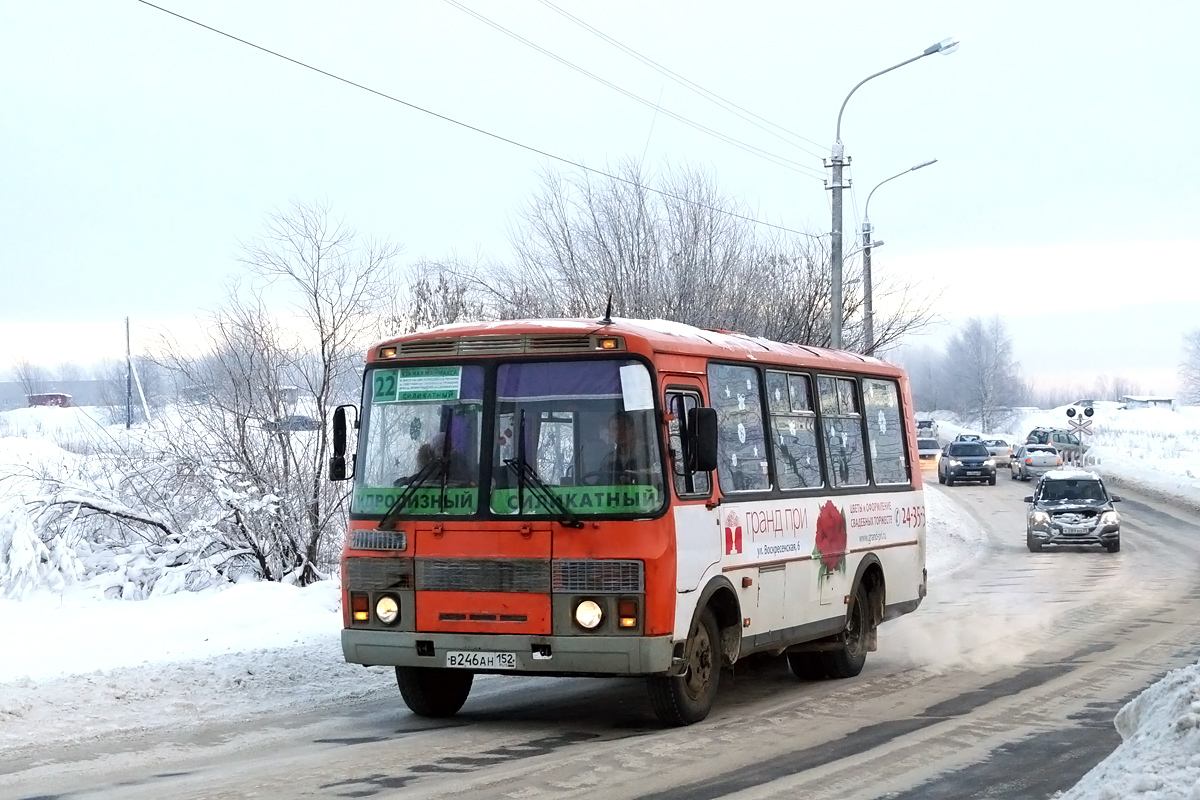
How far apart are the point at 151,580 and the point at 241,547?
131cm

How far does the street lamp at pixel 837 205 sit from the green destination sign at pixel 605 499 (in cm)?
1856

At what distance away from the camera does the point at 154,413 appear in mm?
21453

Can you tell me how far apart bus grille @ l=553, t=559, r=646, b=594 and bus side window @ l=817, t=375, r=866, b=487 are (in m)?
4.07

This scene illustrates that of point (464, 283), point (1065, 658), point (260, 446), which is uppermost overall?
point (464, 283)

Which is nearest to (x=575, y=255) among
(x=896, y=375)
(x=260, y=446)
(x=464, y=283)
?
(x=464, y=283)

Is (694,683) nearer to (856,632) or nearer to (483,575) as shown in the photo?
(483,575)

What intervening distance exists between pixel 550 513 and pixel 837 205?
19989 millimetres

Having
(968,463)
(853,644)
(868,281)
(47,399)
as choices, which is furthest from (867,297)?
(47,399)

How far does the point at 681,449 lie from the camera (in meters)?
10.3

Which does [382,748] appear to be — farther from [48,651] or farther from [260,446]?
[260,446]

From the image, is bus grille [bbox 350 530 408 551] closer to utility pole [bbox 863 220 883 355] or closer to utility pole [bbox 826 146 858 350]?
utility pole [bbox 826 146 858 350]

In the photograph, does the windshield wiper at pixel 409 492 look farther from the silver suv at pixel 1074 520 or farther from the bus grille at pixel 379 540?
the silver suv at pixel 1074 520

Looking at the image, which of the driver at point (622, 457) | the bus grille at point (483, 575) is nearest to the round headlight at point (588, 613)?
the bus grille at point (483, 575)

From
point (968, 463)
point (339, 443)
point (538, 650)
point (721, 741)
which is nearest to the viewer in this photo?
point (721, 741)
